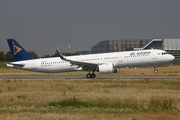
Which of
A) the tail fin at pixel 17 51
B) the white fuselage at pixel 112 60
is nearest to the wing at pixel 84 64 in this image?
the white fuselage at pixel 112 60

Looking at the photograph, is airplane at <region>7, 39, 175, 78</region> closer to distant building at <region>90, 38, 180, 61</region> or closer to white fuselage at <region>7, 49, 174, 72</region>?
white fuselage at <region>7, 49, 174, 72</region>

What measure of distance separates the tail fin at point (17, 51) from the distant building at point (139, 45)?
7334 cm

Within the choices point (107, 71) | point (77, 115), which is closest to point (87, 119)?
point (77, 115)

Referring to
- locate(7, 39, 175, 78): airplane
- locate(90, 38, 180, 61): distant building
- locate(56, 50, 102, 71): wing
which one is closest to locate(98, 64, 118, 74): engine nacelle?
locate(7, 39, 175, 78): airplane

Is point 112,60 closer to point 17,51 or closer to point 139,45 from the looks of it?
point 17,51

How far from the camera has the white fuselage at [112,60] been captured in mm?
37094

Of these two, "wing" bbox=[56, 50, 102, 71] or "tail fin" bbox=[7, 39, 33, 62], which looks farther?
"tail fin" bbox=[7, 39, 33, 62]

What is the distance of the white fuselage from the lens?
1460 inches

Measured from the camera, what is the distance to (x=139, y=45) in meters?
130

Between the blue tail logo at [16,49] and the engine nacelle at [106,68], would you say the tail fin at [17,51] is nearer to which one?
the blue tail logo at [16,49]

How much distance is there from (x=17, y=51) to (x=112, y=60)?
1281cm

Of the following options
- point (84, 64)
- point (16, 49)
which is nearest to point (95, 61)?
point (84, 64)

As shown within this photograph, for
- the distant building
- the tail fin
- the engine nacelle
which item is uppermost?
the distant building

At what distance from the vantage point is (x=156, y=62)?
124ft
